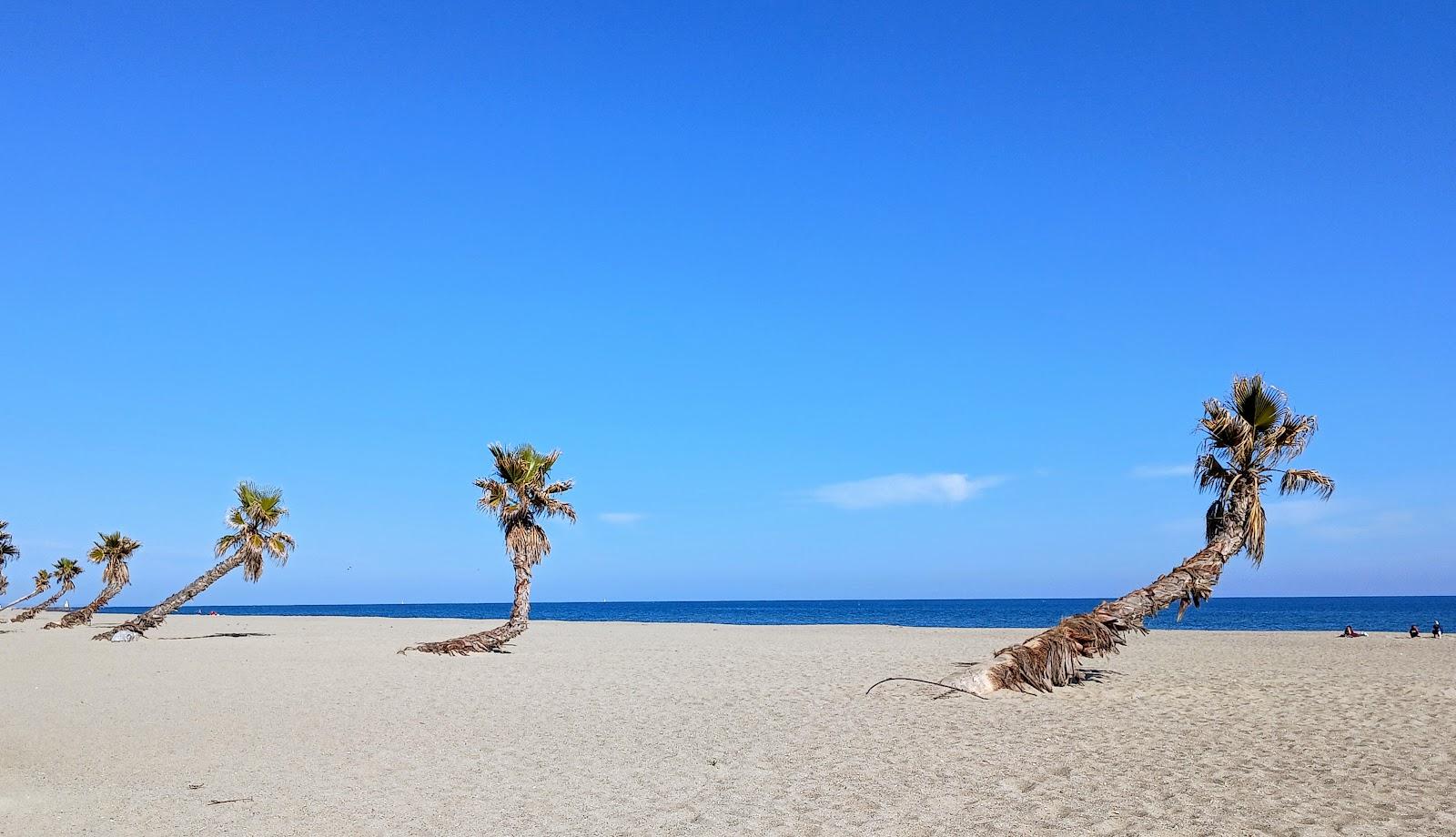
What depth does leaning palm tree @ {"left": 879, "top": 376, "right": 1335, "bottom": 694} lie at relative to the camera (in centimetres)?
1864

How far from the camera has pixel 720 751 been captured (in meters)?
12.6

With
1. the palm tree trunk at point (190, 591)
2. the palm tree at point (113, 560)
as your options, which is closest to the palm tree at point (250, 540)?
the palm tree trunk at point (190, 591)

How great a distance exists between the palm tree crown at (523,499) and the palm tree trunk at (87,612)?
31556mm

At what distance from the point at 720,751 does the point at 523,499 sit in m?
18.4

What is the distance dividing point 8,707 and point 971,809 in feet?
59.7

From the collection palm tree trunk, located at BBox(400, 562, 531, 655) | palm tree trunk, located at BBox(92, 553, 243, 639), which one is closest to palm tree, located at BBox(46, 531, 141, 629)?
palm tree trunk, located at BBox(92, 553, 243, 639)

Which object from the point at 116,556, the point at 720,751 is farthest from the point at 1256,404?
the point at 116,556

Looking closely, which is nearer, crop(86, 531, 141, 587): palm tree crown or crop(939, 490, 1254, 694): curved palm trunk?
crop(939, 490, 1254, 694): curved palm trunk

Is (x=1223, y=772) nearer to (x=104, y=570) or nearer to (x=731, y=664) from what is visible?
(x=731, y=664)

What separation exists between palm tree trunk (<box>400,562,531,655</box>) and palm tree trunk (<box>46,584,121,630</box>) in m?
29.9

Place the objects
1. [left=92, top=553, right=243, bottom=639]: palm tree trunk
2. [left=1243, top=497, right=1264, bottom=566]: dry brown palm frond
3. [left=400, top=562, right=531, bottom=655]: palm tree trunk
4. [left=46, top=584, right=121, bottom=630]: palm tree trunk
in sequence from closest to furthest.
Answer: [left=1243, top=497, right=1264, bottom=566]: dry brown palm frond < [left=400, top=562, right=531, bottom=655]: palm tree trunk < [left=92, top=553, right=243, bottom=639]: palm tree trunk < [left=46, top=584, right=121, bottom=630]: palm tree trunk

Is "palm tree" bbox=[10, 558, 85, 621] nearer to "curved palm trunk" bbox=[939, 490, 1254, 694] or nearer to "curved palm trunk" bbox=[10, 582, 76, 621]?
"curved palm trunk" bbox=[10, 582, 76, 621]

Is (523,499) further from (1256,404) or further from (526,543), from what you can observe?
(1256,404)

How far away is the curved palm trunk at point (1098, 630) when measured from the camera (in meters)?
17.7
